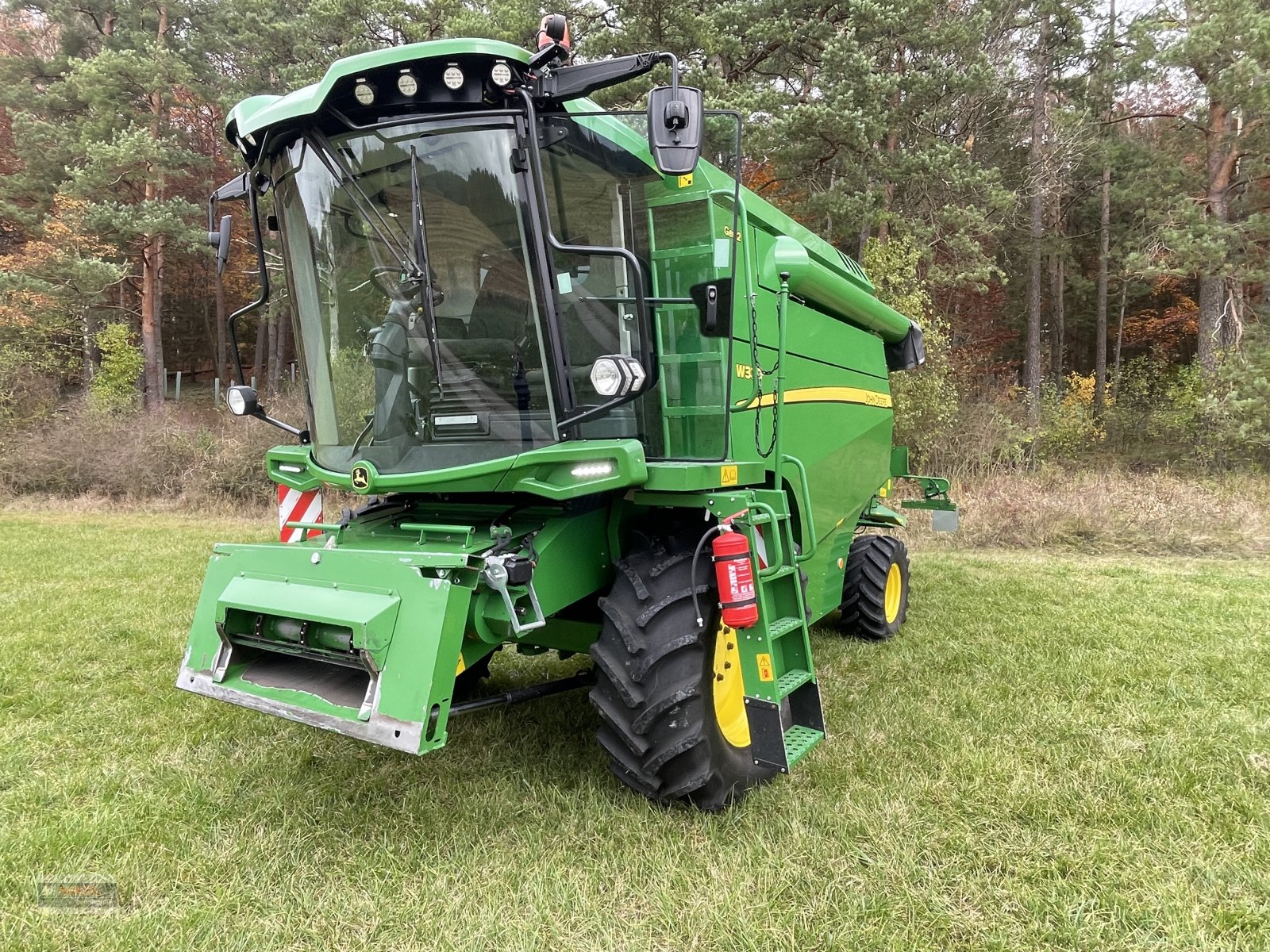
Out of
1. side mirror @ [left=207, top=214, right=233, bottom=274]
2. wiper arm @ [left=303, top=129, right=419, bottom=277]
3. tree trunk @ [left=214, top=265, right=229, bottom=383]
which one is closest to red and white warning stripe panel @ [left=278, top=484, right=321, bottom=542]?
side mirror @ [left=207, top=214, right=233, bottom=274]

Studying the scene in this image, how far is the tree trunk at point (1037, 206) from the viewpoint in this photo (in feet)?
46.7

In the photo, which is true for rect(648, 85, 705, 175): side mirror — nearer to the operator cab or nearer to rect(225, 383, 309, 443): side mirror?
the operator cab

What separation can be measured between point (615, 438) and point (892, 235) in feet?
39.6

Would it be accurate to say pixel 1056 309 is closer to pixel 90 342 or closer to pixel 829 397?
pixel 829 397

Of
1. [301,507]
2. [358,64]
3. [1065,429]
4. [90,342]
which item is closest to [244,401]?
[301,507]

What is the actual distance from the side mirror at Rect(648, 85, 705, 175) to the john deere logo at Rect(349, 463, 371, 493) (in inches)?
61.1

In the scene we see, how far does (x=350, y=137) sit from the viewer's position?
2836 mm

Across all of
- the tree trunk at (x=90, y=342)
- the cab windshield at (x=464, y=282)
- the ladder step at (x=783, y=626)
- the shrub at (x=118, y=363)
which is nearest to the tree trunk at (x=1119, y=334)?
A: the ladder step at (x=783, y=626)

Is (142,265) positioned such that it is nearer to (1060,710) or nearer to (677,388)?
(677,388)

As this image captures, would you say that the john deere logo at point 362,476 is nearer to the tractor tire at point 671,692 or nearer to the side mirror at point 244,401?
the side mirror at point 244,401

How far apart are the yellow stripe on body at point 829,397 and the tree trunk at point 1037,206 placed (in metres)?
10.2

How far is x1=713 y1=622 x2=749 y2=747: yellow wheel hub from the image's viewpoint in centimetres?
297

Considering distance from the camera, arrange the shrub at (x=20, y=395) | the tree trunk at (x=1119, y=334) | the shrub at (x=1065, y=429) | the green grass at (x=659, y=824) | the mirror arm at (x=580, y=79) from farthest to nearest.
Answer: the tree trunk at (x=1119, y=334)
the shrub at (x=1065, y=429)
the shrub at (x=20, y=395)
the mirror arm at (x=580, y=79)
the green grass at (x=659, y=824)

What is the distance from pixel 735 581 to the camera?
278 cm
